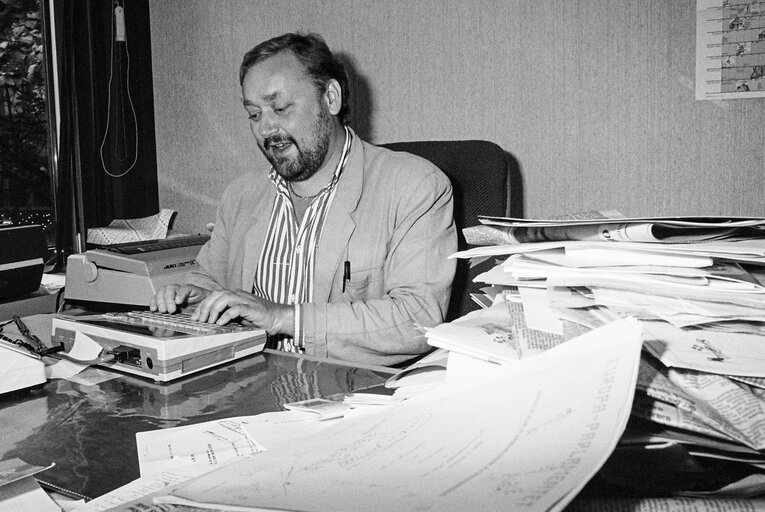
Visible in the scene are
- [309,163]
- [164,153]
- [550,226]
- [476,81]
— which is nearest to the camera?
[550,226]

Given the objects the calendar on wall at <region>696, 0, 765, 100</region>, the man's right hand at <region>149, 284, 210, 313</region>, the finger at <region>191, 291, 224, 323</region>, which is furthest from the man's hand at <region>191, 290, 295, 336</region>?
the calendar on wall at <region>696, 0, 765, 100</region>

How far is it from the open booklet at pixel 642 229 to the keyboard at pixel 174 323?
21.3 inches

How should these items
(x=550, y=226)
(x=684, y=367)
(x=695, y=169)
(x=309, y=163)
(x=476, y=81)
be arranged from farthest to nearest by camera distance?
1. (x=476, y=81)
2. (x=309, y=163)
3. (x=695, y=169)
4. (x=550, y=226)
5. (x=684, y=367)

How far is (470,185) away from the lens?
151 cm

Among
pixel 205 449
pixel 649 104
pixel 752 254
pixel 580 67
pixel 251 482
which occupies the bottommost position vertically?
pixel 205 449

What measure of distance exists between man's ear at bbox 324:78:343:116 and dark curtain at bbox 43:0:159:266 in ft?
3.53

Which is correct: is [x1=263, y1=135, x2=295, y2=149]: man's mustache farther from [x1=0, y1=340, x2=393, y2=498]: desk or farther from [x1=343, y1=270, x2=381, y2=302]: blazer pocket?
[x1=0, y1=340, x2=393, y2=498]: desk

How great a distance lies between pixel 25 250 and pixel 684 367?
158cm

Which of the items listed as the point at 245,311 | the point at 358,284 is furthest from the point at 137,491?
the point at 358,284

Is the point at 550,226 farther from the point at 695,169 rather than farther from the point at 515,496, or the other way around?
the point at 695,169

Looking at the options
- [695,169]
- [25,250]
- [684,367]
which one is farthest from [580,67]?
[25,250]

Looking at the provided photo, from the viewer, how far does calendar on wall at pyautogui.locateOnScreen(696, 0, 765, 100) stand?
4.68 feet

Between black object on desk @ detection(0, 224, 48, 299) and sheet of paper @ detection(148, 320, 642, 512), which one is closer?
sheet of paper @ detection(148, 320, 642, 512)

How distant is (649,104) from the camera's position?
1532mm
